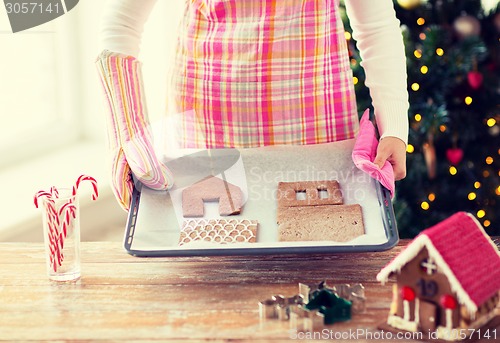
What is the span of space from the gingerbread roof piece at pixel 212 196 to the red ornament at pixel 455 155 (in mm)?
1301

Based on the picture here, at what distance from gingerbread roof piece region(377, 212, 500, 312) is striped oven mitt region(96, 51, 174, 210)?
516mm

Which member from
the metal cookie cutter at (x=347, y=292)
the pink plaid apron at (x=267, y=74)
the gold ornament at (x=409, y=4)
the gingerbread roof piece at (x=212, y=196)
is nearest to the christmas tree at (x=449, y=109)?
the gold ornament at (x=409, y=4)

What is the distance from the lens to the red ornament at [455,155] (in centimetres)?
257

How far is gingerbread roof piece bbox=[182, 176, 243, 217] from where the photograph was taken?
4.60 ft

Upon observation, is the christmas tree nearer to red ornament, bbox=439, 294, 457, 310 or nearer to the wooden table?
the wooden table

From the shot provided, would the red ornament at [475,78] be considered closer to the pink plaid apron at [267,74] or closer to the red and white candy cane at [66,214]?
the pink plaid apron at [267,74]

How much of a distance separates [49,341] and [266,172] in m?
0.56

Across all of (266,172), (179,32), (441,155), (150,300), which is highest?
(179,32)

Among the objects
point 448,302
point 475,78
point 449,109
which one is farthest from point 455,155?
point 448,302

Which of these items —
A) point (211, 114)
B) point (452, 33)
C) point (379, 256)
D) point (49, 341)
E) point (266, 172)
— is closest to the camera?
point (49, 341)

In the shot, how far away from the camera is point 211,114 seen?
1.67 metres

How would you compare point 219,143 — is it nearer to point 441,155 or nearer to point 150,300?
point 150,300

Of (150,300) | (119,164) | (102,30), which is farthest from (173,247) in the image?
(102,30)

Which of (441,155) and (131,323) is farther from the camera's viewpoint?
(441,155)
